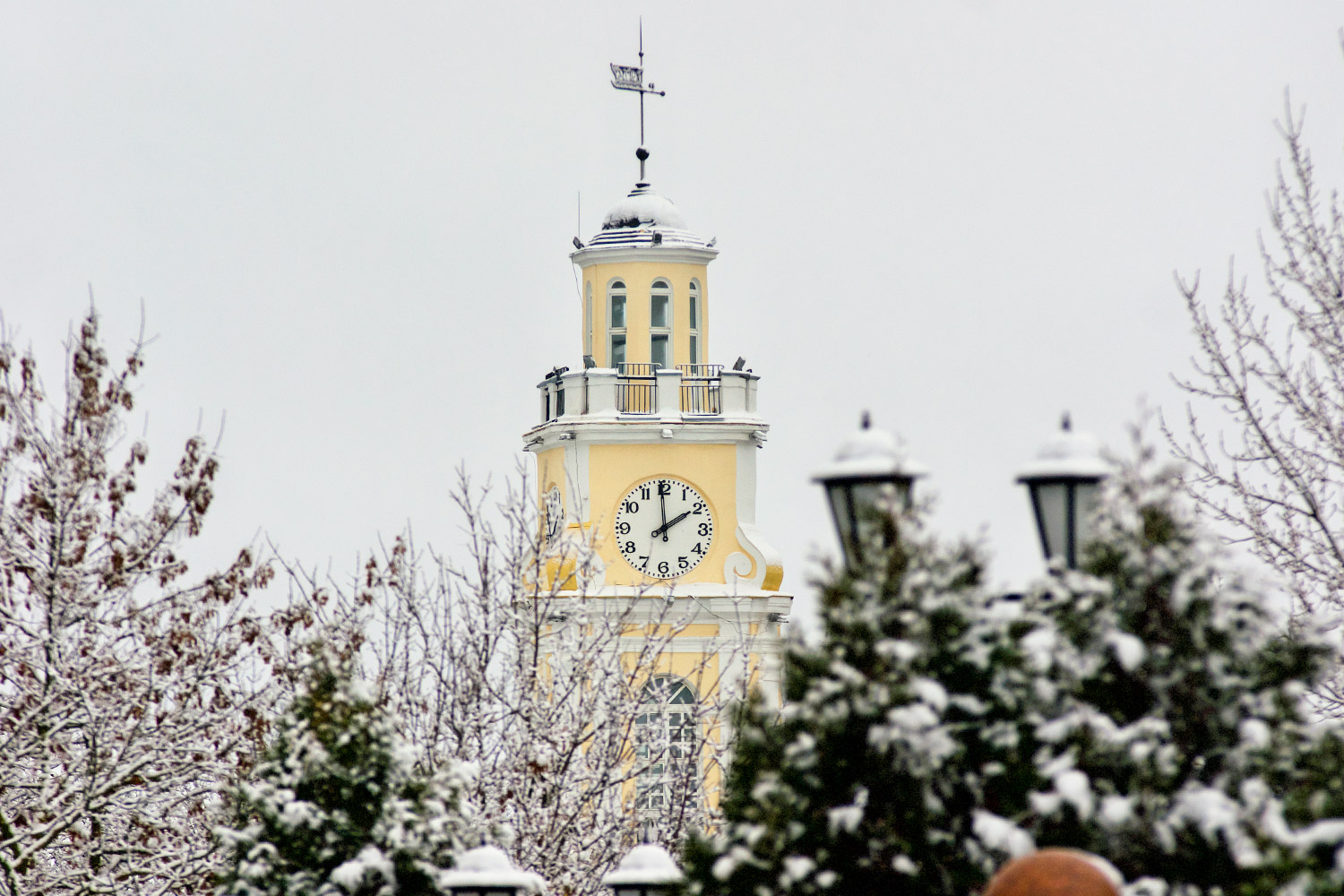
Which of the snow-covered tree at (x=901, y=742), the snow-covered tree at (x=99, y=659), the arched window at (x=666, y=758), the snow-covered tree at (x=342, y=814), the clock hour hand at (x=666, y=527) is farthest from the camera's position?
the clock hour hand at (x=666, y=527)

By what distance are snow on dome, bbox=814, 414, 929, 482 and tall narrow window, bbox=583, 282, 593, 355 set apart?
37109mm

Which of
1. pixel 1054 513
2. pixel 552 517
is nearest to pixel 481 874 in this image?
pixel 1054 513

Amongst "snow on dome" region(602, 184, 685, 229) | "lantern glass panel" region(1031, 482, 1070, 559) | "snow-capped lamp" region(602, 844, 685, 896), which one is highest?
"snow on dome" region(602, 184, 685, 229)

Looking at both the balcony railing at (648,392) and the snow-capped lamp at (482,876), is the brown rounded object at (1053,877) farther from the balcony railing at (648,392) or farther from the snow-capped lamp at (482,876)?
the balcony railing at (648,392)

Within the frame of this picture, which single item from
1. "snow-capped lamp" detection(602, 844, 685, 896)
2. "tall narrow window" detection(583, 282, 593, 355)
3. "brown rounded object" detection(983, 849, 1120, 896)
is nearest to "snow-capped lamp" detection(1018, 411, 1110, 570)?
"brown rounded object" detection(983, 849, 1120, 896)

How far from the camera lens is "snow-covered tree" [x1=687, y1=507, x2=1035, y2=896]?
789cm

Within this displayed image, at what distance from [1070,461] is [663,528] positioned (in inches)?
1431

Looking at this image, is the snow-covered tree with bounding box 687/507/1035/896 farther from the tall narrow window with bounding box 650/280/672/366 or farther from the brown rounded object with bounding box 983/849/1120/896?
the tall narrow window with bounding box 650/280/672/366

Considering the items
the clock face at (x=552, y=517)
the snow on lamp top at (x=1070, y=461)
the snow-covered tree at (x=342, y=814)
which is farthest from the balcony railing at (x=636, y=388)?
the snow on lamp top at (x=1070, y=461)

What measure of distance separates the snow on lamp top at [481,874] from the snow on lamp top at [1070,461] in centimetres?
342

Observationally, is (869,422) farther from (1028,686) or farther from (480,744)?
(480,744)

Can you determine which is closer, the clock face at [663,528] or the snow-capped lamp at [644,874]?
the snow-capped lamp at [644,874]

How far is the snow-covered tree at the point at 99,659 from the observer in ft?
58.2

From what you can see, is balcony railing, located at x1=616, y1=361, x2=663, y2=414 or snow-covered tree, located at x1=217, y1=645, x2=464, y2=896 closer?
snow-covered tree, located at x1=217, y1=645, x2=464, y2=896
